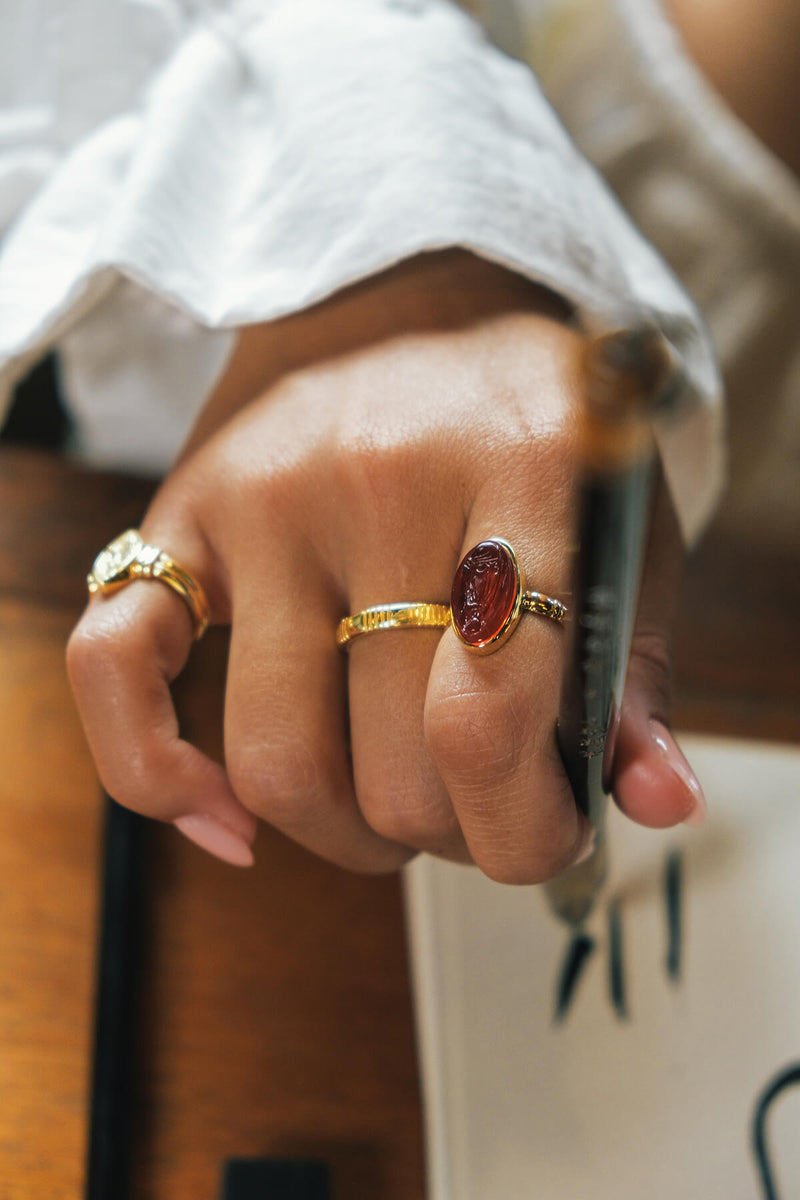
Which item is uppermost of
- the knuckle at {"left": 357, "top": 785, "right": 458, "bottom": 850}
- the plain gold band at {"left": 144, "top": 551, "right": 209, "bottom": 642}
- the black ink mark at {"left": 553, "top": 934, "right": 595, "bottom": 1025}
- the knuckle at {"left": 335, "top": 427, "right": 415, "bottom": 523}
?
Answer: the knuckle at {"left": 335, "top": 427, "right": 415, "bottom": 523}

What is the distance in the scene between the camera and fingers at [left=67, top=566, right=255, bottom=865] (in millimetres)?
277

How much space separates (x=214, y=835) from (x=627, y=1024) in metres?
0.17

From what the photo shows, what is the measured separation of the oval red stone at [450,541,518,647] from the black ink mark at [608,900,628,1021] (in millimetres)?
185

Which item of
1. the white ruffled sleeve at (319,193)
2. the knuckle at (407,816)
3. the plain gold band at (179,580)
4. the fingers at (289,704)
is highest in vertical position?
the white ruffled sleeve at (319,193)

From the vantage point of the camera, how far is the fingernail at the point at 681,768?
9.0 inches

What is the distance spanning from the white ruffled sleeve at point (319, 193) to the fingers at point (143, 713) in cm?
13

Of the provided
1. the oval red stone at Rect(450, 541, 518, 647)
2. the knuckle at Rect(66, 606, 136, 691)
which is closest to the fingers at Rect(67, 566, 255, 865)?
the knuckle at Rect(66, 606, 136, 691)

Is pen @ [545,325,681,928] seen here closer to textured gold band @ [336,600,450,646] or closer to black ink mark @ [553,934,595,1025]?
textured gold band @ [336,600,450,646]

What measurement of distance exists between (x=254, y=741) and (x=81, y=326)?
265 mm

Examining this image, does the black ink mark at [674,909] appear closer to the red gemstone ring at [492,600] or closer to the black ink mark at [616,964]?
the black ink mark at [616,964]

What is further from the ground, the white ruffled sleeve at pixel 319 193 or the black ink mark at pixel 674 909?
the white ruffled sleeve at pixel 319 193

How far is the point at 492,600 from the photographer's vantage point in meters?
0.23

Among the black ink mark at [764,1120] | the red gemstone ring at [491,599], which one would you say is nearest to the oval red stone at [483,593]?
the red gemstone ring at [491,599]

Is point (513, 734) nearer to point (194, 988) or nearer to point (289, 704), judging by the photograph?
point (289, 704)
